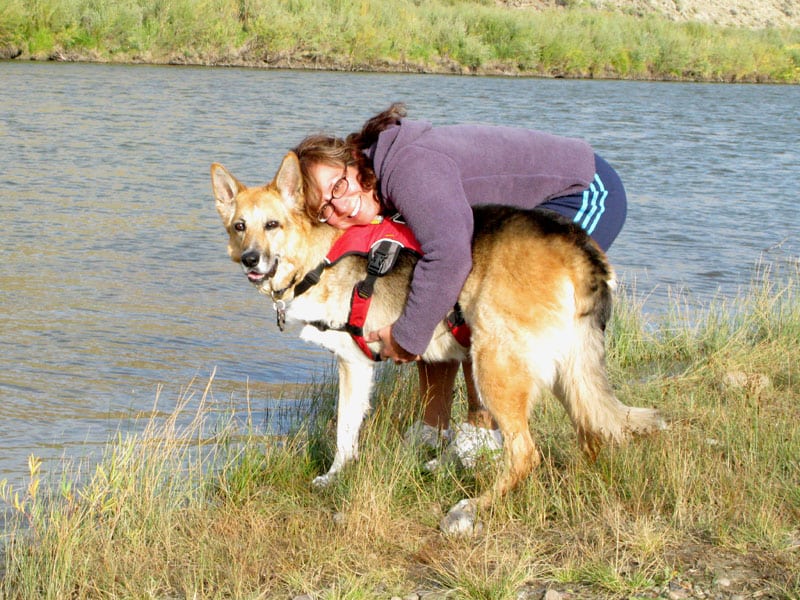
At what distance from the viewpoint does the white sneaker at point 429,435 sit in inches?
192

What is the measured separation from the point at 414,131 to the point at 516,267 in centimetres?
81

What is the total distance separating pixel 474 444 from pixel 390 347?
2.09 ft

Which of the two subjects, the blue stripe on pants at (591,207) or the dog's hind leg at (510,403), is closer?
the dog's hind leg at (510,403)

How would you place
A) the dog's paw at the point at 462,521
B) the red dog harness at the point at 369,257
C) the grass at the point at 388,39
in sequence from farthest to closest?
the grass at the point at 388,39
the red dog harness at the point at 369,257
the dog's paw at the point at 462,521

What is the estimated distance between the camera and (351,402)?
4.89 meters

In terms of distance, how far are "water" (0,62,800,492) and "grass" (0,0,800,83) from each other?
8.09ft

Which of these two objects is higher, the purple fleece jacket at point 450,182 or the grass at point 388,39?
the purple fleece jacket at point 450,182

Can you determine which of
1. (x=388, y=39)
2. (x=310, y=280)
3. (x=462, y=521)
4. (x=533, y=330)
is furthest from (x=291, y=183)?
(x=388, y=39)

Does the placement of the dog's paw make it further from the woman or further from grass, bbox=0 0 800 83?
grass, bbox=0 0 800 83

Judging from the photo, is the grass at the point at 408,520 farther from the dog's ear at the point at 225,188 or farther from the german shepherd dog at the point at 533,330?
the dog's ear at the point at 225,188

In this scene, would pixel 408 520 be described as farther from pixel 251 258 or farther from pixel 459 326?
pixel 251 258

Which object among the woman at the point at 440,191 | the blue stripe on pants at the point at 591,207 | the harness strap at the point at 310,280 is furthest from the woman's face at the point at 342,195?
the blue stripe on pants at the point at 591,207

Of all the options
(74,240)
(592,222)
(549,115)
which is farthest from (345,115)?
(592,222)

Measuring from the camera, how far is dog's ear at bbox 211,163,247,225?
4.76 metres
